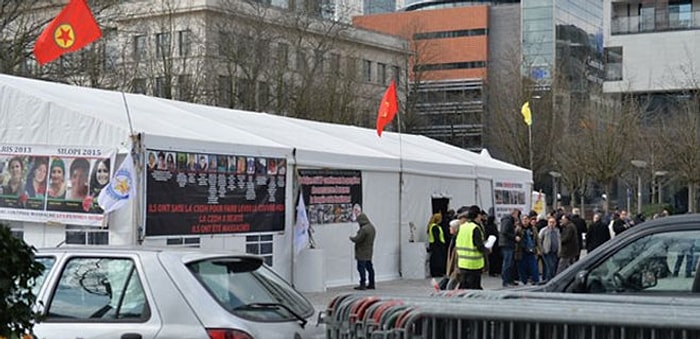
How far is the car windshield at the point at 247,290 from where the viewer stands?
6.64 m

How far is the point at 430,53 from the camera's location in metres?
82.0

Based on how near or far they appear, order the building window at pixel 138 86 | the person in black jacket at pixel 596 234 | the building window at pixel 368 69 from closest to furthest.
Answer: the person in black jacket at pixel 596 234, the building window at pixel 138 86, the building window at pixel 368 69

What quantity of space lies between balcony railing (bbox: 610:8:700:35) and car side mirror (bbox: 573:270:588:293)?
45.7m

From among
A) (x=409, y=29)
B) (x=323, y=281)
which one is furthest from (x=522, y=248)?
(x=409, y=29)

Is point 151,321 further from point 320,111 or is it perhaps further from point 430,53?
point 430,53

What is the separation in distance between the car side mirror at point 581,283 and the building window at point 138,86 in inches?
1359

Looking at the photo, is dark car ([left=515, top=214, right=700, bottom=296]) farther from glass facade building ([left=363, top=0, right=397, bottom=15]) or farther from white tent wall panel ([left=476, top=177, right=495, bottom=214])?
glass facade building ([left=363, top=0, right=397, bottom=15])

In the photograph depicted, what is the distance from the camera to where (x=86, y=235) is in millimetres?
15039

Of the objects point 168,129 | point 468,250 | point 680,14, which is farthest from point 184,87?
point 468,250

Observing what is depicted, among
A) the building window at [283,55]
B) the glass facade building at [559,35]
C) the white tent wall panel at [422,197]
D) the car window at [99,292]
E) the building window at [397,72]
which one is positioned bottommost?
the car window at [99,292]

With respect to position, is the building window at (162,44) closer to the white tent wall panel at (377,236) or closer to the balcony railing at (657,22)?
the balcony railing at (657,22)

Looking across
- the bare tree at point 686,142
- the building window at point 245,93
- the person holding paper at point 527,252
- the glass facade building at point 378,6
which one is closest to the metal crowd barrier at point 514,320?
the person holding paper at point 527,252

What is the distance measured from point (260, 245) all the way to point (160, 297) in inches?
437

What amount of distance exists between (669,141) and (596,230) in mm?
20618
